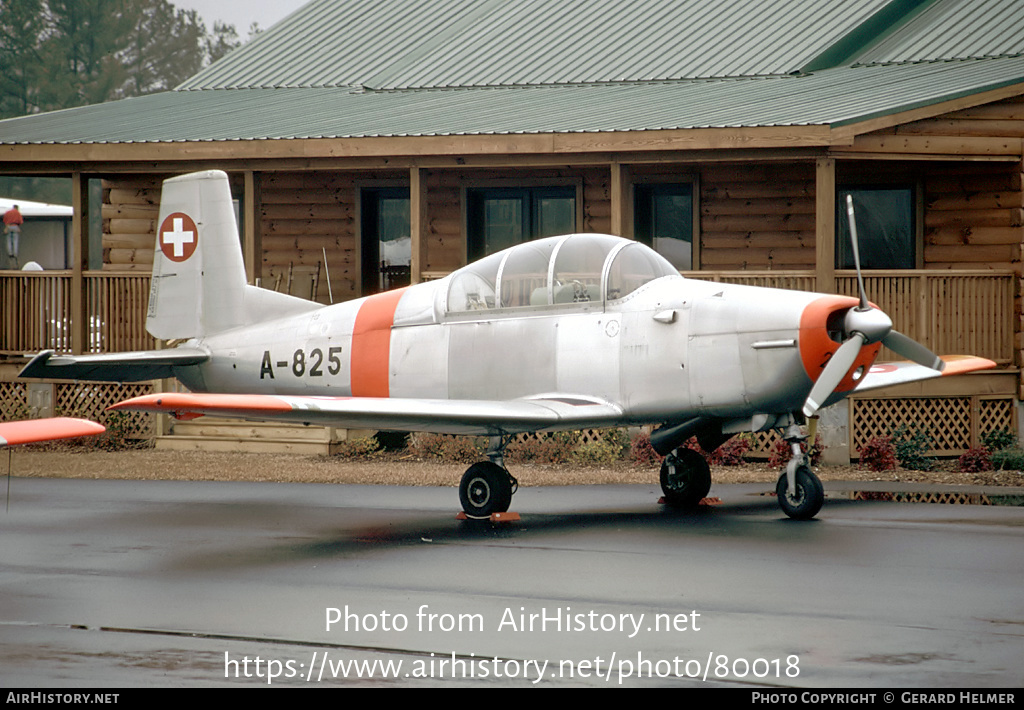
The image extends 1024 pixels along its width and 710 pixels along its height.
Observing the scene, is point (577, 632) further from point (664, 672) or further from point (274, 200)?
point (274, 200)

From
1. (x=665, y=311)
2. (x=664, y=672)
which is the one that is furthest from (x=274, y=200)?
(x=664, y=672)

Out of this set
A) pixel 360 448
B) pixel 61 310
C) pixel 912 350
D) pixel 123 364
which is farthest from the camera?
pixel 61 310

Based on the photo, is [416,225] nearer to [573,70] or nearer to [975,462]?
[573,70]

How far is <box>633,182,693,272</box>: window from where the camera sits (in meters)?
19.2

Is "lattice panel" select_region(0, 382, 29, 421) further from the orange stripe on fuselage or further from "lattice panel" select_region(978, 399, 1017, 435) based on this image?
"lattice panel" select_region(978, 399, 1017, 435)

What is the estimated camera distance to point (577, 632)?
22.0 ft

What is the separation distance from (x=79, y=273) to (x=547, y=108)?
684cm

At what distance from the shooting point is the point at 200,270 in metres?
13.4

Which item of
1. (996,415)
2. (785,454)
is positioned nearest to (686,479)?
(785,454)

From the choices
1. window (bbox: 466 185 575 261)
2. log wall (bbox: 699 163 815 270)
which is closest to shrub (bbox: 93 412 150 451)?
window (bbox: 466 185 575 261)

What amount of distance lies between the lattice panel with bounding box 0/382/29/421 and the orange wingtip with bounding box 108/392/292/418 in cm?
962

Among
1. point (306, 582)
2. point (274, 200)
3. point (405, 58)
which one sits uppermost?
point (405, 58)

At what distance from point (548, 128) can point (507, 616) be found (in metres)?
→ 10.4

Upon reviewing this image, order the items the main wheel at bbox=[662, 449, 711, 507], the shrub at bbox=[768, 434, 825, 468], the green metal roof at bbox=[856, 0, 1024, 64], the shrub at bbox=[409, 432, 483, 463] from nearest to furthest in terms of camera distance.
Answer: the main wheel at bbox=[662, 449, 711, 507] → the shrub at bbox=[768, 434, 825, 468] → the shrub at bbox=[409, 432, 483, 463] → the green metal roof at bbox=[856, 0, 1024, 64]
